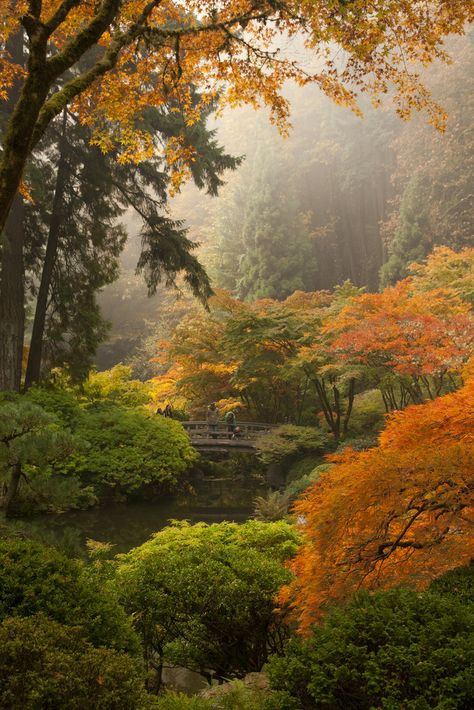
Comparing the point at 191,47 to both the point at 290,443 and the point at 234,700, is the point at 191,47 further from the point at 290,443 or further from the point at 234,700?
the point at 290,443

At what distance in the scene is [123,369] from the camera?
1725 cm

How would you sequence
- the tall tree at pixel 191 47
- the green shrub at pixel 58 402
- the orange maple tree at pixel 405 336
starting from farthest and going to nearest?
1. the green shrub at pixel 58 402
2. the orange maple tree at pixel 405 336
3. the tall tree at pixel 191 47

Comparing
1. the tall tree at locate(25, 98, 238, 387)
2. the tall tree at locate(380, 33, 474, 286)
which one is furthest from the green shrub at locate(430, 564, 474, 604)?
the tall tree at locate(380, 33, 474, 286)

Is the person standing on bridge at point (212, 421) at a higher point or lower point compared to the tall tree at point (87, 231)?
lower

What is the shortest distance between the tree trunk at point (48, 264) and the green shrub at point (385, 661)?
10.9 metres

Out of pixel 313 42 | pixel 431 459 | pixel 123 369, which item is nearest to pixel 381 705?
pixel 431 459

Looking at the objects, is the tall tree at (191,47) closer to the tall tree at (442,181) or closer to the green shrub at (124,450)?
the green shrub at (124,450)

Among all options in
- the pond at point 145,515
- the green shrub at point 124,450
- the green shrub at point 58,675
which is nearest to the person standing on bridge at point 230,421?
the pond at point 145,515

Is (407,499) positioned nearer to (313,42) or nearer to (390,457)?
(390,457)

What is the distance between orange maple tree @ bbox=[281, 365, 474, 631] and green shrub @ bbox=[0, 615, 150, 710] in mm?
1676

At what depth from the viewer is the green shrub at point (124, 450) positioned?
12109 mm

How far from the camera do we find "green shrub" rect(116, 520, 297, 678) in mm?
4676

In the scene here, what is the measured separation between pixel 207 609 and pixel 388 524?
1.82 metres

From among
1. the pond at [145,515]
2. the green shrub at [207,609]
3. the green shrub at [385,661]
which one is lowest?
the pond at [145,515]
